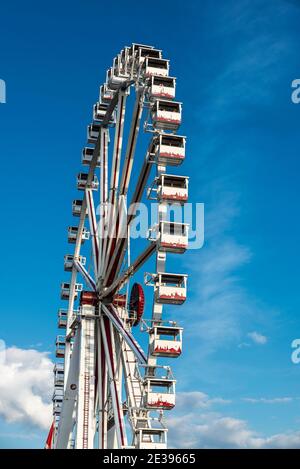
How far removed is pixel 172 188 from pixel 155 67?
7.23m

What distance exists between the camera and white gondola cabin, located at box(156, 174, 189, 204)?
2695cm

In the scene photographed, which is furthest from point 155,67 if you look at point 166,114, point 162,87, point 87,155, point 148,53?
point 87,155

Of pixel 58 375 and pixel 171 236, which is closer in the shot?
pixel 171 236

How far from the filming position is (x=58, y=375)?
156 ft

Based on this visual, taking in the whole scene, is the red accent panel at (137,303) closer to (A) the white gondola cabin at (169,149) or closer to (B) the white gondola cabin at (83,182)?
(A) the white gondola cabin at (169,149)

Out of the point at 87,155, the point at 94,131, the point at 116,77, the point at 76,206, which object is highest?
the point at 94,131

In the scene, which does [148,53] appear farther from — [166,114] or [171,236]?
[171,236]

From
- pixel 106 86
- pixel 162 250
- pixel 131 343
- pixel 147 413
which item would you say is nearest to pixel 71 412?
pixel 131 343

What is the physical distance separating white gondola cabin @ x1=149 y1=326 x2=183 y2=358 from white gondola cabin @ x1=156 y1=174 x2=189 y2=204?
5.09 m

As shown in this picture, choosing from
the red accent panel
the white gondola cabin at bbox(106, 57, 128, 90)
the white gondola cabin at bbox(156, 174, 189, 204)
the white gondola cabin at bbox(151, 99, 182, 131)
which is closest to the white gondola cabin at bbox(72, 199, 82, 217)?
the white gondola cabin at bbox(106, 57, 128, 90)

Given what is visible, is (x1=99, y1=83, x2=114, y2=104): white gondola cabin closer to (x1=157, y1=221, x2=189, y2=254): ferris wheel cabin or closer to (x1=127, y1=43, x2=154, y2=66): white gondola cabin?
(x1=127, y1=43, x2=154, y2=66): white gondola cabin

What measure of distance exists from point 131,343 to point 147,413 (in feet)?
13.9

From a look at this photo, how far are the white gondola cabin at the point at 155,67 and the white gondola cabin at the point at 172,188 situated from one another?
19.9ft

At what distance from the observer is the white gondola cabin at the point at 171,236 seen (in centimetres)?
2559
